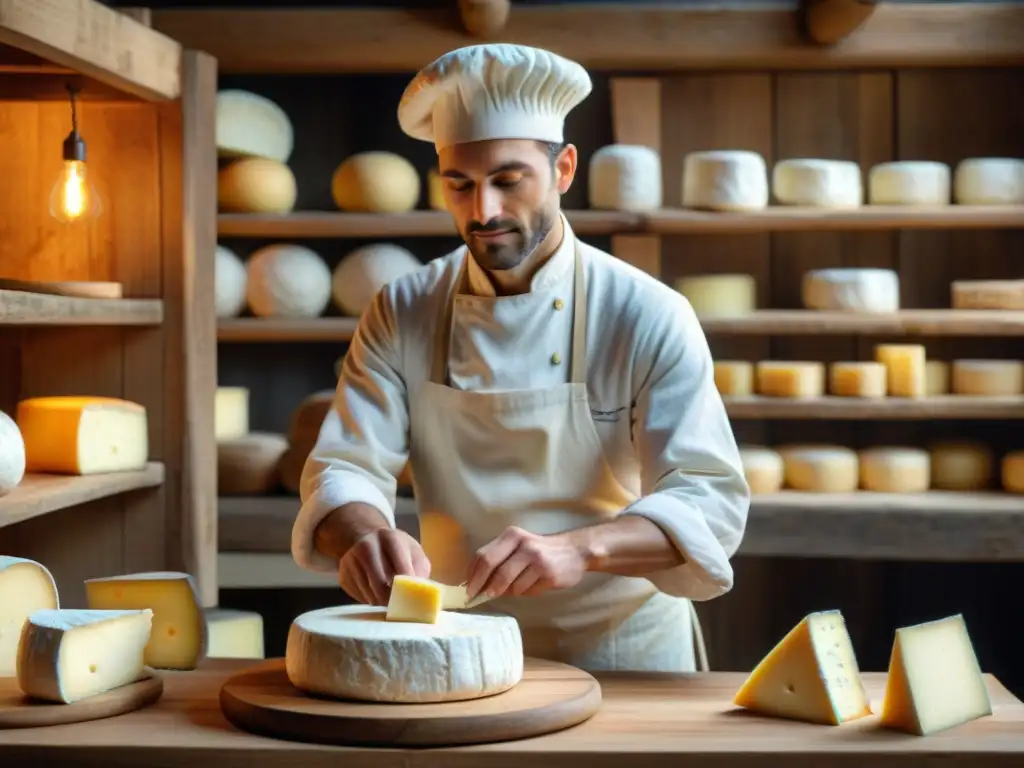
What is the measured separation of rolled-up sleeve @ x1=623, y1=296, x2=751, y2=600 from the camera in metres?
2.10

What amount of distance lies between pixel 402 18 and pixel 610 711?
2.78 meters

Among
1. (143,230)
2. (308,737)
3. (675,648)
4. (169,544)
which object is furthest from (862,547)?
(308,737)

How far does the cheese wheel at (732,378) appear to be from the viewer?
167 inches

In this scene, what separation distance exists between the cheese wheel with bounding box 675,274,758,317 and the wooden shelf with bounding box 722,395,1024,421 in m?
0.29

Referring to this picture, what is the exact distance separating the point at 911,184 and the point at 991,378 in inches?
25.5

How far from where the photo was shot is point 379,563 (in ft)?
6.73

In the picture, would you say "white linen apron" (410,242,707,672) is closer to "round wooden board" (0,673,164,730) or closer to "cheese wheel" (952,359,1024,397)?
"round wooden board" (0,673,164,730)

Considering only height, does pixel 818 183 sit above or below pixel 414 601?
above

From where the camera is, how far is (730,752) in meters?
1.73

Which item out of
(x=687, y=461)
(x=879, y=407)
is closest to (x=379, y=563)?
(x=687, y=461)

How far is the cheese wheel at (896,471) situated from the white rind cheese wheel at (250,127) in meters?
2.12

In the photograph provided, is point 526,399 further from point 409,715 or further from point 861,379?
point 861,379

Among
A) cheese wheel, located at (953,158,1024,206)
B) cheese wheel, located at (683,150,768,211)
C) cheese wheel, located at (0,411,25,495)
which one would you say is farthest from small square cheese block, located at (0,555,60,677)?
cheese wheel, located at (953,158,1024,206)

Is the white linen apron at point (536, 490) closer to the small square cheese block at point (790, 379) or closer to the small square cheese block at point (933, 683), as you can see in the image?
the small square cheese block at point (933, 683)
